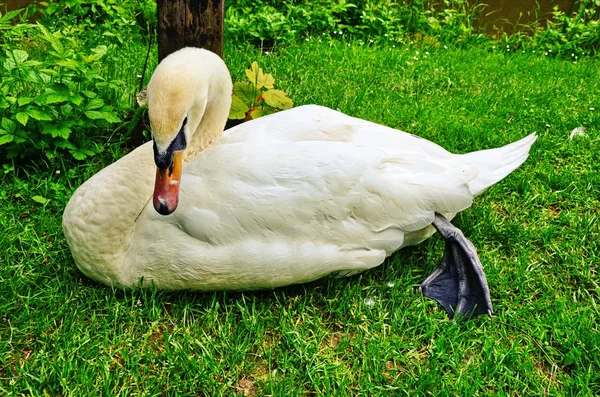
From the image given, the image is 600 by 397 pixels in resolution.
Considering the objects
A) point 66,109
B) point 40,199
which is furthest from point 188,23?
point 40,199

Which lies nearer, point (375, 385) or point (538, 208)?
point (375, 385)

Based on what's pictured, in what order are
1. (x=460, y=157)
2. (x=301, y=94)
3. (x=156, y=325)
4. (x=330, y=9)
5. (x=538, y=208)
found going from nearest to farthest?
(x=156, y=325)
(x=460, y=157)
(x=538, y=208)
(x=301, y=94)
(x=330, y=9)

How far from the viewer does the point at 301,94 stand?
4430 millimetres

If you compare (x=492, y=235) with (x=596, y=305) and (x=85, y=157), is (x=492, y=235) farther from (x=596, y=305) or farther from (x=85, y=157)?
(x=85, y=157)

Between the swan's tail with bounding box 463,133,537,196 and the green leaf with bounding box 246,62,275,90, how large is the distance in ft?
4.23

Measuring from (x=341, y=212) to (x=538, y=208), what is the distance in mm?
1473

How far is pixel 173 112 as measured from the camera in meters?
2.12

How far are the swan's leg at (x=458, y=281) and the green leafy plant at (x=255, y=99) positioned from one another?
50.7 inches

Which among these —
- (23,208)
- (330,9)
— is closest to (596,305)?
(23,208)

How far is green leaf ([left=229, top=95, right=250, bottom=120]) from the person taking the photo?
3494mm

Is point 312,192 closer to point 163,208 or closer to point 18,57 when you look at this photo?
point 163,208

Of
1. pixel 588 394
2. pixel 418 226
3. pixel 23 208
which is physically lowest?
pixel 23 208

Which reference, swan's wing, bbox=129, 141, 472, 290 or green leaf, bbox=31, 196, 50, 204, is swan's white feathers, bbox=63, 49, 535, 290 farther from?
green leaf, bbox=31, 196, 50, 204

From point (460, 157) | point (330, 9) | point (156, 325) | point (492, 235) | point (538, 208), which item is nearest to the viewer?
point (156, 325)
